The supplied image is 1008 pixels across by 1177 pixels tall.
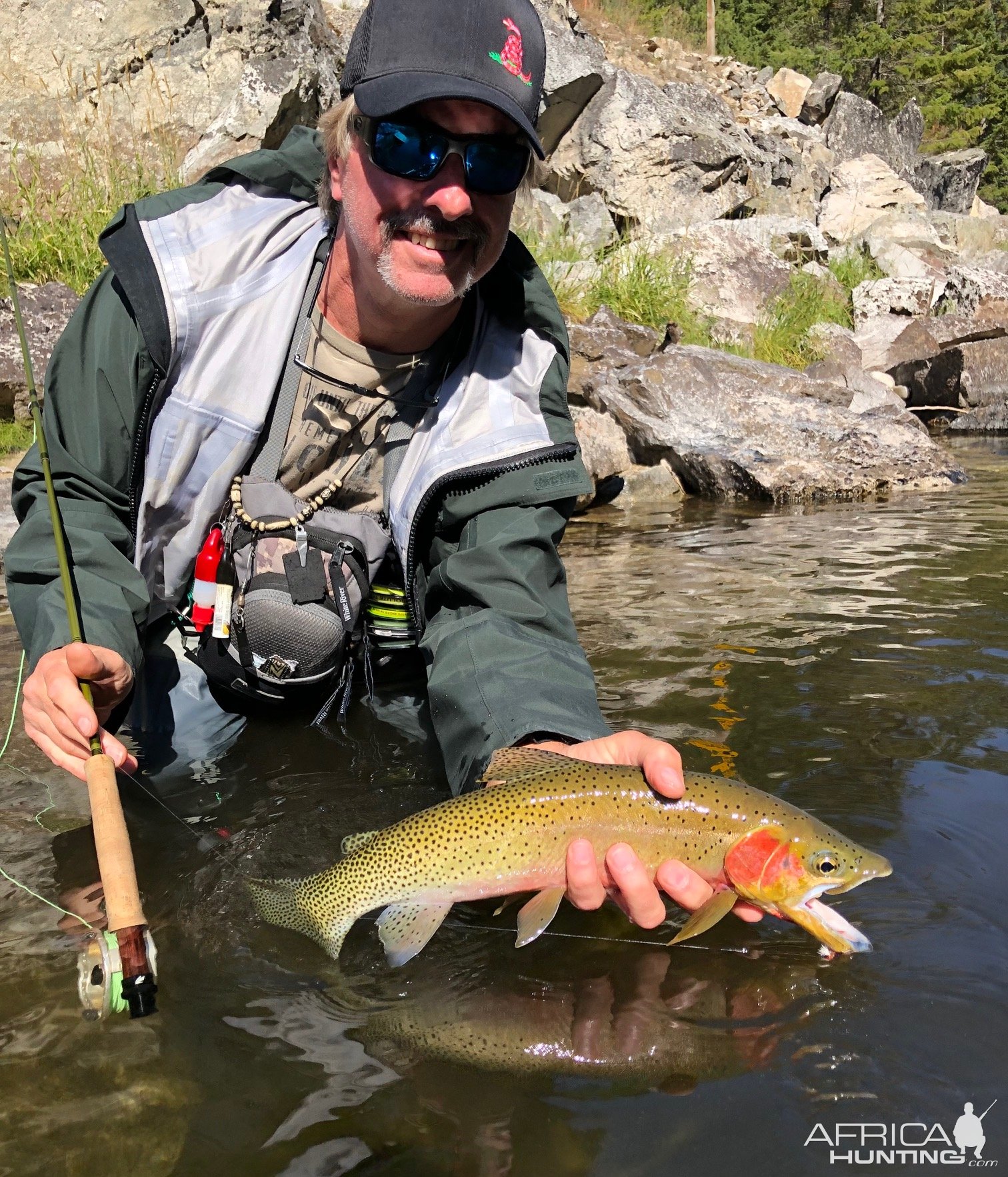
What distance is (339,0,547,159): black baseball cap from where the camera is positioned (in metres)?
2.77

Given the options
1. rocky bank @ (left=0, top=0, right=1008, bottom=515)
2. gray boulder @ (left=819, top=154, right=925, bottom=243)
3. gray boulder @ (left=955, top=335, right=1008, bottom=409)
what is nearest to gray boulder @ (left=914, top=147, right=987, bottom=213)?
rocky bank @ (left=0, top=0, right=1008, bottom=515)

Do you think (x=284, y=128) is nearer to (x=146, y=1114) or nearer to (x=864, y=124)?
(x=146, y=1114)

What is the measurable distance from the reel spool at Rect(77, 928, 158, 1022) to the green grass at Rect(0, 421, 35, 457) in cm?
582

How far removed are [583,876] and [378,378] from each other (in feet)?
5.93

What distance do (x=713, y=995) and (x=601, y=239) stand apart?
15102mm

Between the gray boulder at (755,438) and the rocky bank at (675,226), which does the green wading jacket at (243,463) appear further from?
the gray boulder at (755,438)

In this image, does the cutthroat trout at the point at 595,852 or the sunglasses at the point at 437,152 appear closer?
the cutthroat trout at the point at 595,852

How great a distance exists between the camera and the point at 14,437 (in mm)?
7133

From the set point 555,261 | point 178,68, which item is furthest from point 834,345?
point 178,68

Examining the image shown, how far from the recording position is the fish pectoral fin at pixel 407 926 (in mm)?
2197

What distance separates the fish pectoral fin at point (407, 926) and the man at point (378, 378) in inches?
19.0

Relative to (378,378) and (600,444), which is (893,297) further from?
(378,378)

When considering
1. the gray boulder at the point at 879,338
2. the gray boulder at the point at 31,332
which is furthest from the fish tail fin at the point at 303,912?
the gray boulder at the point at 879,338

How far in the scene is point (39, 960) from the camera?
230 centimetres
